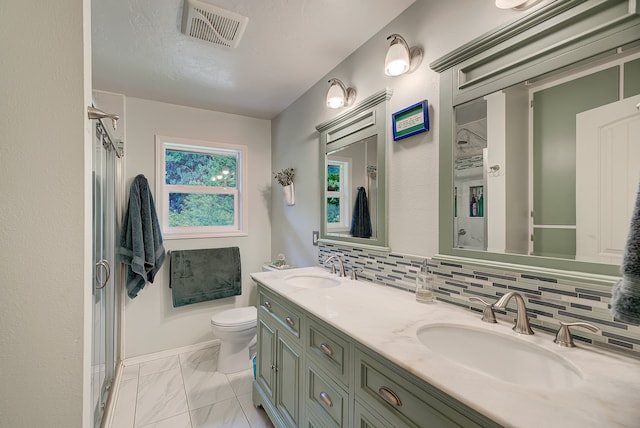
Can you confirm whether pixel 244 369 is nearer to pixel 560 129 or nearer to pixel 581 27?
pixel 560 129

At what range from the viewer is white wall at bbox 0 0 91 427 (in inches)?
29.7

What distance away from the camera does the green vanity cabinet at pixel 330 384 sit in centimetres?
→ 74

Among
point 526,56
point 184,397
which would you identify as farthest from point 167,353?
point 526,56

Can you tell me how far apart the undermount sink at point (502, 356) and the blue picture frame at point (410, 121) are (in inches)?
37.3

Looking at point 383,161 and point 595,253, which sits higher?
point 383,161

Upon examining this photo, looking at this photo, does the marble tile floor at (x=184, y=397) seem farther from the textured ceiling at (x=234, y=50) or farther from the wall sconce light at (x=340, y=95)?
the textured ceiling at (x=234, y=50)

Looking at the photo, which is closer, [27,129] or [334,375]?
[27,129]

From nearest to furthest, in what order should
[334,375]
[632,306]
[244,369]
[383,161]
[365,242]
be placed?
[632,306] → [334,375] → [383,161] → [365,242] → [244,369]

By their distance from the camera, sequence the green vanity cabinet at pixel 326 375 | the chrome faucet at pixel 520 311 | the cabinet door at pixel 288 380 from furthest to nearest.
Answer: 1. the cabinet door at pixel 288 380
2. the green vanity cabinet at pixel 326 375
3. the chrome faucet at pixel 520 311

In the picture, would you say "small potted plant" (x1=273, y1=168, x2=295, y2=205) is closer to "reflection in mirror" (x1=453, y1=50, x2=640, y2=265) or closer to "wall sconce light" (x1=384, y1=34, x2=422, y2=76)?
"wall sconce light" (x1=384, y1=34, x2=422, y2=76)

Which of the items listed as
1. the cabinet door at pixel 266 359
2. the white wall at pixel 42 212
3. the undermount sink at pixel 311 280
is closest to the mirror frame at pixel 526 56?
the undermount sink at pixel 311 280

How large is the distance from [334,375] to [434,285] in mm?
631

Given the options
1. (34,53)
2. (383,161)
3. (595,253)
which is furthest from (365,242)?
(34,53)

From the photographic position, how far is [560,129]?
0.96 metres
